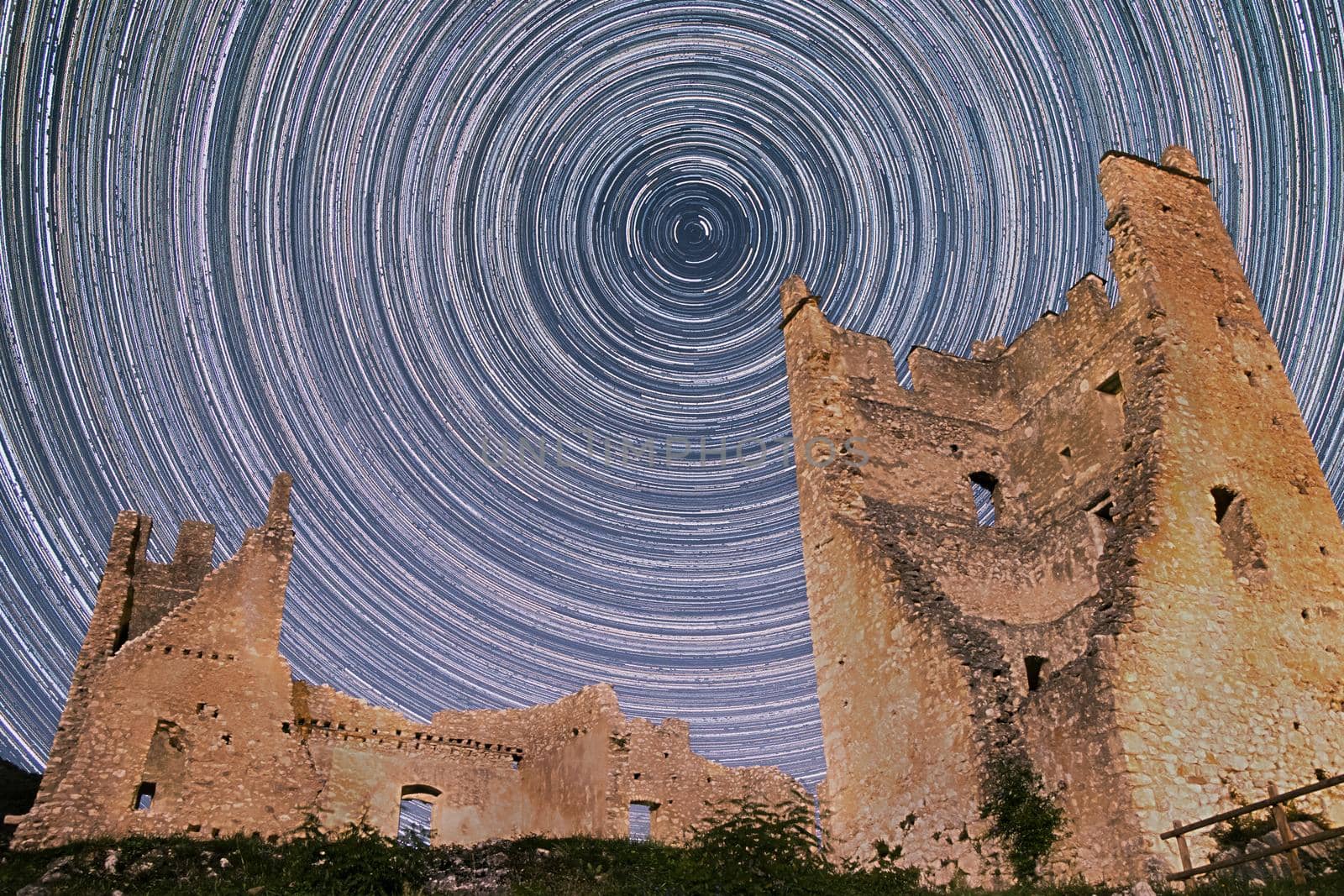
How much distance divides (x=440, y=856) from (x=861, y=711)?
646 centimetres

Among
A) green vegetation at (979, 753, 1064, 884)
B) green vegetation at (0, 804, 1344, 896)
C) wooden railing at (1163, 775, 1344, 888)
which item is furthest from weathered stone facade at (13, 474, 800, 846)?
wooden railing at (1163, 775, 1344, 888)

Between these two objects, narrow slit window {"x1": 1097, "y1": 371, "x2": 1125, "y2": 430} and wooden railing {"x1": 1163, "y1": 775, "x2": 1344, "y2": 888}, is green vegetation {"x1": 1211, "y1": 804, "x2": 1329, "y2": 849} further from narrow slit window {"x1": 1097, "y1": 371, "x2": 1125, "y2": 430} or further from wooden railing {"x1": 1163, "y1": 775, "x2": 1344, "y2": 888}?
narrow slit window {"x1": 1097, "y1": 371, "x2": 1125, "y2": 430}

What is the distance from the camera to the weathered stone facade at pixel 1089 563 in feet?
41.1

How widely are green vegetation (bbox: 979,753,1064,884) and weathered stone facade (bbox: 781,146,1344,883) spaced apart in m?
0.16

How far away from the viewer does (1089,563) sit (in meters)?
15.7

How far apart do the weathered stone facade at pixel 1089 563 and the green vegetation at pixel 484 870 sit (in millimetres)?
1463

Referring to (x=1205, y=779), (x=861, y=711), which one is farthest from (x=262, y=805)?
(x=1205, y=779)

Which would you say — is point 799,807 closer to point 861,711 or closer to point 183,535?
point 861,711

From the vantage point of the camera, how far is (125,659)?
1809 cm

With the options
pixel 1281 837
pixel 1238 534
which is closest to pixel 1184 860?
pixel 1281 837

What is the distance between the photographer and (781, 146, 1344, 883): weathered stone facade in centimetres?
1254

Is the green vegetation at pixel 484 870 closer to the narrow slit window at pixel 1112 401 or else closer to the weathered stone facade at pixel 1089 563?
the weathered stone facade at pixel 1089 563

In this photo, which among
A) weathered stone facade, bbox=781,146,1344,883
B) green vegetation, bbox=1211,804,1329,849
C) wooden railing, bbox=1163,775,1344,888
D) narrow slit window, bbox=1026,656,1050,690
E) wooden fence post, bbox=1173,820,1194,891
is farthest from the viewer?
narrow slit window, bbox=1026,656,1050,690

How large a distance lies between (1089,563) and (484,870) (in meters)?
9.85
